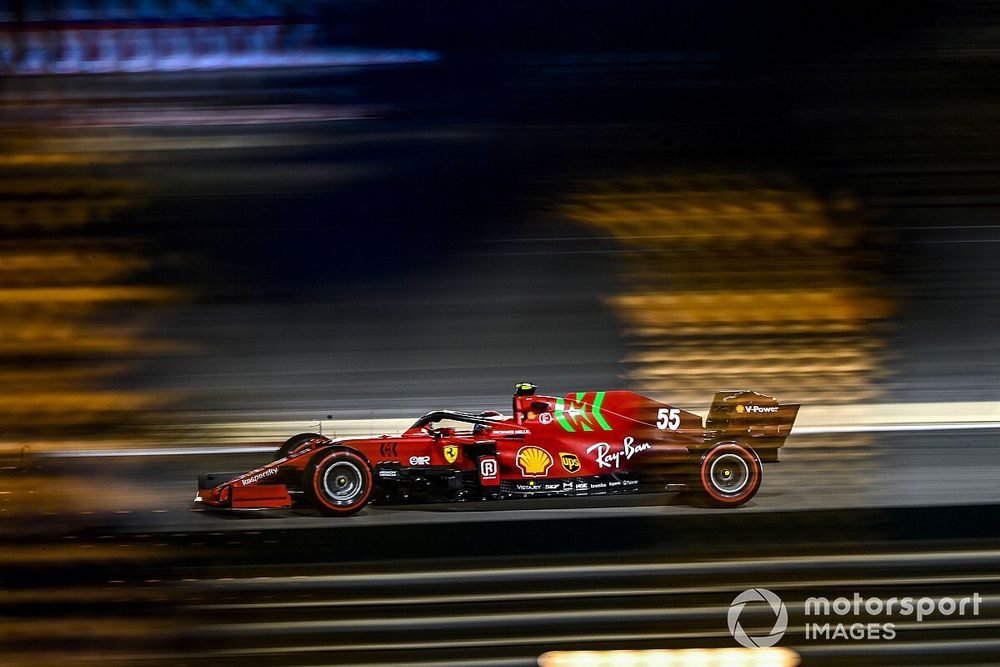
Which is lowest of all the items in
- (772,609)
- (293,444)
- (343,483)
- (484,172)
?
(772,609)

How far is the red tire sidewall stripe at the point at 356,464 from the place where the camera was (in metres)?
2.34

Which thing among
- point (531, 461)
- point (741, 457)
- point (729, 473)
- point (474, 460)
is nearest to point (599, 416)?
point (531, 461)

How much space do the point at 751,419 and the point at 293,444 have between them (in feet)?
4.32

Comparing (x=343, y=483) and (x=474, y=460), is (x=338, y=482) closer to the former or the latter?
(x=343, y=483)

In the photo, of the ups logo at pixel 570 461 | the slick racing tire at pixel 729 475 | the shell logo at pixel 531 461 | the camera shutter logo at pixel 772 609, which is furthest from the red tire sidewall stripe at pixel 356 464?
the camera shutter logo at pixel 772 609

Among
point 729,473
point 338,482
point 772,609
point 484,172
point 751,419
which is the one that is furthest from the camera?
point 338,482

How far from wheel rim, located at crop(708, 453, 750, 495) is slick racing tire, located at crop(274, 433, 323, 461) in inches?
44.1

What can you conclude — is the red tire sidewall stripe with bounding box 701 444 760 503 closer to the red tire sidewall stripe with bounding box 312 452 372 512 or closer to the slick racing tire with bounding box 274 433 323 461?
the red tire sidewall stripe with bounding box 312 452 372 512

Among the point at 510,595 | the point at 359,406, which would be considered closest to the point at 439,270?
the point at 359,406

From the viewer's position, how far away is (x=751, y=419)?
1552 mm

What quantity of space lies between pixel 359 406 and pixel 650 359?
1.89 meters

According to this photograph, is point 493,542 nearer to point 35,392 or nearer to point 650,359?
point 650,359

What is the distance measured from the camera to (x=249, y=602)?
129cm

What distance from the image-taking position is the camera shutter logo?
1.26 m
